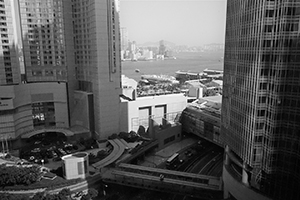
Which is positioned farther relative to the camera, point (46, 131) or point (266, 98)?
point (46, 131)

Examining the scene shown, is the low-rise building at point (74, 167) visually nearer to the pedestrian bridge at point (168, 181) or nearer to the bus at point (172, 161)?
the pedestrian bridge at point (168, 181)

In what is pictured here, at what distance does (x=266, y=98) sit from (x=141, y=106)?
19.2 meters

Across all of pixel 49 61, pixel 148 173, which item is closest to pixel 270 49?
pixel 148 173

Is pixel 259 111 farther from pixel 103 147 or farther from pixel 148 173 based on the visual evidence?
pixel 103 147

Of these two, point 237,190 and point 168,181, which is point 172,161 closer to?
point 168,181

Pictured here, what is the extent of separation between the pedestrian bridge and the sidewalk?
346cm

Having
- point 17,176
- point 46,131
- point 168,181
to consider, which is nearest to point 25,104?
point 46,131

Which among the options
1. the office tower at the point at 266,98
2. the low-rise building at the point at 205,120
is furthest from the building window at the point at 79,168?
the low-rise building at the point at 205,120

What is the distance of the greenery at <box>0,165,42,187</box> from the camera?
63.4 ft

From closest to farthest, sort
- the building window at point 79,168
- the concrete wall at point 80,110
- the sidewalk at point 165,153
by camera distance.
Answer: the building window at point 79,168 < the sidewalk at point 165,153 < the concrete wall at point 80,110

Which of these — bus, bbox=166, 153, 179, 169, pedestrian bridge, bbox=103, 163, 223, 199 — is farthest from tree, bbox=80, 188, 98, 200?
bus, bbox=166, 153, 179, 169

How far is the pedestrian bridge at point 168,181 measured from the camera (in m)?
17.9

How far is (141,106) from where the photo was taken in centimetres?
3170

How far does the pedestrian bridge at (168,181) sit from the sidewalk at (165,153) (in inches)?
136
